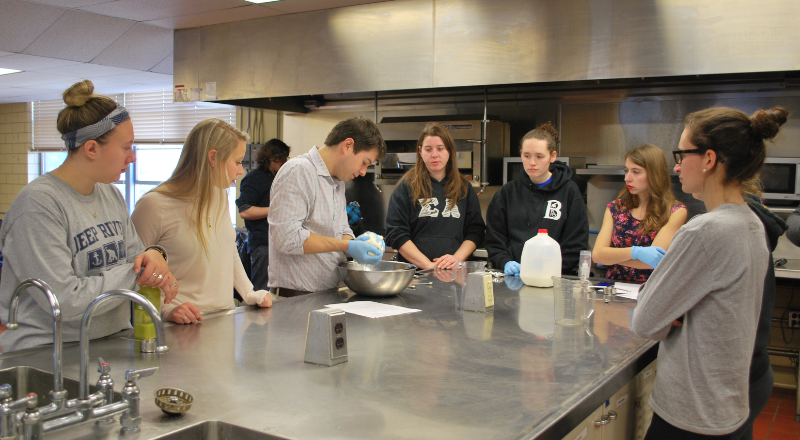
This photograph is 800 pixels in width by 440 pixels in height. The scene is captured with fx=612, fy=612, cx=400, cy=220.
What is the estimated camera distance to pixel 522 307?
2.20 metres

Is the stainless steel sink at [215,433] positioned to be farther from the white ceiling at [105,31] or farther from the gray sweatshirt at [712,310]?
the white ceiling at [105,31]

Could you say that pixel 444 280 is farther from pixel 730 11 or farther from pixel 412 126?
pixel 730 11

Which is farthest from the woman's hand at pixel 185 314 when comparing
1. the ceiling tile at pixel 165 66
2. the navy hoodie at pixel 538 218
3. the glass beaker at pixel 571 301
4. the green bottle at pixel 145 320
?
the ceiling tile at pixel 165 66

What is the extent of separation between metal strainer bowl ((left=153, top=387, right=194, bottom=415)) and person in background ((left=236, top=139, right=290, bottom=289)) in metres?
3.46

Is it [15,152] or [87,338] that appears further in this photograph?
[15,152]

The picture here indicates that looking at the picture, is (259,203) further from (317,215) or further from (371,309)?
(371,309)

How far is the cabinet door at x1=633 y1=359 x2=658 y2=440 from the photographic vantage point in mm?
1831

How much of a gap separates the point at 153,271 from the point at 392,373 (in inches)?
26.8

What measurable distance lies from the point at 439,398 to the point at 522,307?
3.26ft

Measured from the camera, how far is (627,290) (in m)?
2.54

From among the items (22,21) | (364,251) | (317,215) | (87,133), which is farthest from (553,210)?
(22,21)

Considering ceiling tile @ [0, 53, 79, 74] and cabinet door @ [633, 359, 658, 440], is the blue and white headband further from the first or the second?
ceiling tile @ [0, 53, 79, 74]

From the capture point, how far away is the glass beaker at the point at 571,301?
1908 millimetres

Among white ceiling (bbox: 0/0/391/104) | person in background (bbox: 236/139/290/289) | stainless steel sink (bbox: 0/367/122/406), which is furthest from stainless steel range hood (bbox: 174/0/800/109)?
stainless steel sink (bbox: 0/367/122/406)
